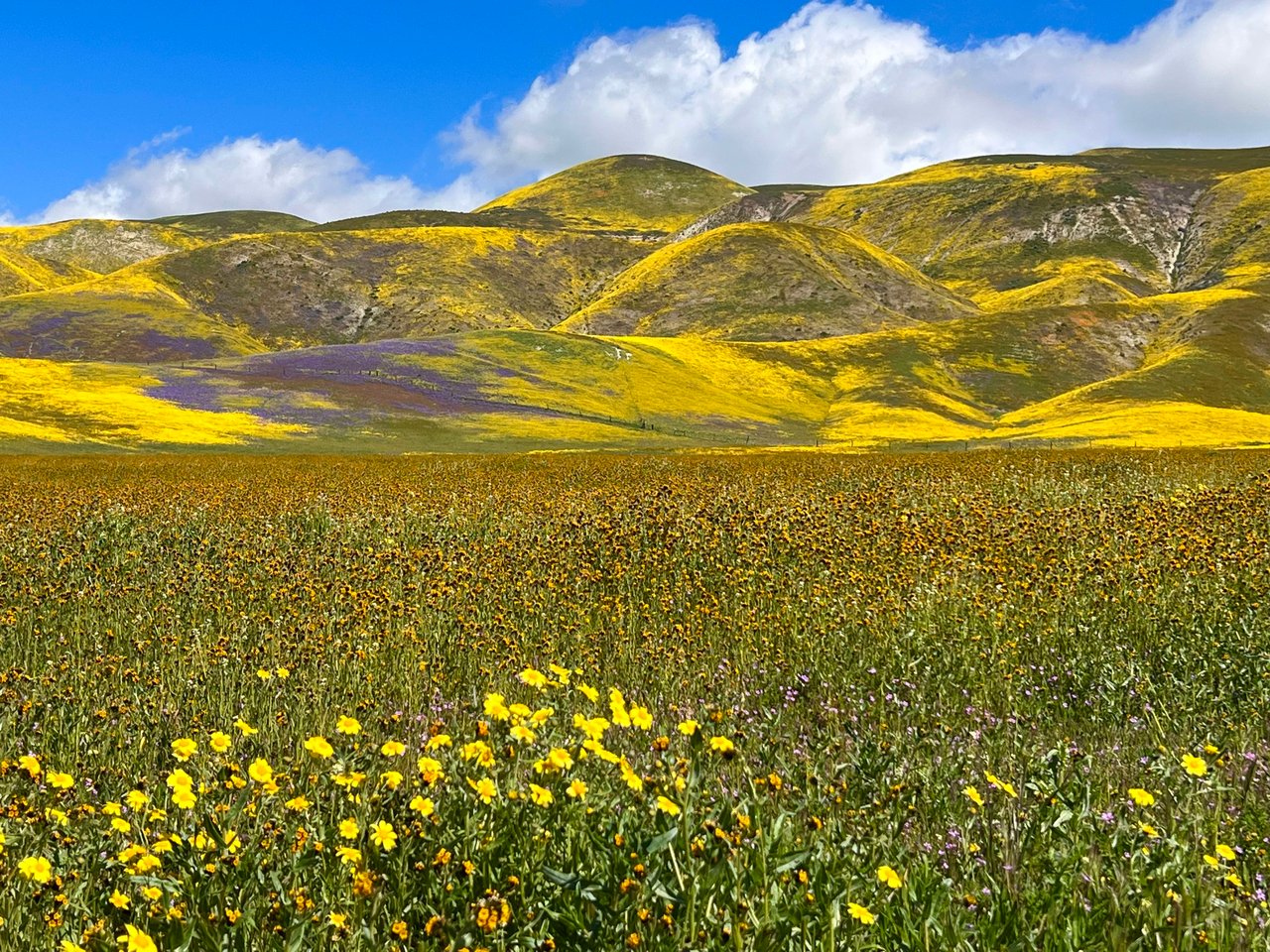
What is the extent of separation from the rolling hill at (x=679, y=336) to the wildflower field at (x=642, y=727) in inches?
1881

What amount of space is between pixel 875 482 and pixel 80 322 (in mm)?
125618

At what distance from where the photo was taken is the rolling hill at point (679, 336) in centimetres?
6725

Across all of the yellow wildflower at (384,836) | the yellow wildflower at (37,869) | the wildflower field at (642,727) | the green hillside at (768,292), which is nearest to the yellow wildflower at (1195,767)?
the wildflower field at (642,727)

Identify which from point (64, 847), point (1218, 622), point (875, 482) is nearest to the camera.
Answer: point (64, 847)

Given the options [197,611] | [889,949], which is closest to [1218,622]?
[889,949]

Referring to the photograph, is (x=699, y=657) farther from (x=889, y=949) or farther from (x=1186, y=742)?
(x=889, y=949)

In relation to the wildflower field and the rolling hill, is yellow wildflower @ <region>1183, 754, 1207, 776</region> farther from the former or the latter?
the rolling hill

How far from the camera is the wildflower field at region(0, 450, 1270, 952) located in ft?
9.78

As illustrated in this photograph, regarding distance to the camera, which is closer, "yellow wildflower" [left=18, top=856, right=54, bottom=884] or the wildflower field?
"yellow wildflower" [left=18, top=856, right=54, bottom=884]

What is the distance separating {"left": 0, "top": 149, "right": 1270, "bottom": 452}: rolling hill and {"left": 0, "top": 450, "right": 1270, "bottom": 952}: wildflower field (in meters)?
47.8

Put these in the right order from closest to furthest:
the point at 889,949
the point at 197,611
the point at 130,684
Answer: the point at 889,949 < the point at 130,684 < the point at 197,611

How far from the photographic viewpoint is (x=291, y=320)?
470 feet

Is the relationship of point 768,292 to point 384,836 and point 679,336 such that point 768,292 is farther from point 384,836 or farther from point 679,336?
point 384,836

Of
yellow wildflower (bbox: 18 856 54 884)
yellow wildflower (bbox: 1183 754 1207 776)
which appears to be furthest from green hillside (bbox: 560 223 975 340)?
yellow wildflower (bbox: 18 856 54 884)
